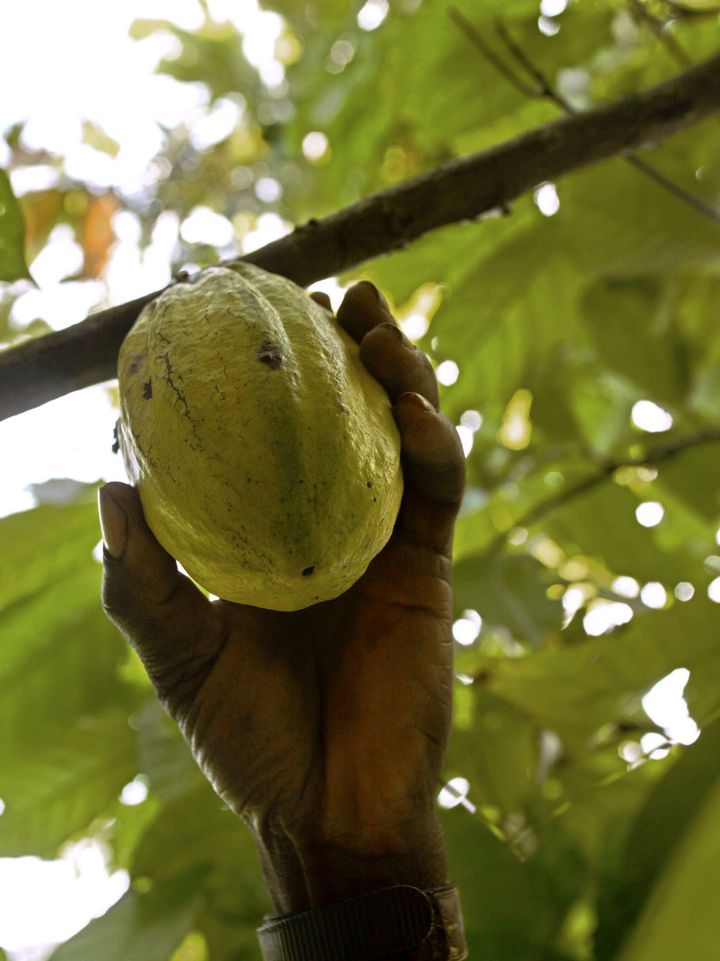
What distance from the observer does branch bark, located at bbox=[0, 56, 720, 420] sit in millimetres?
1116

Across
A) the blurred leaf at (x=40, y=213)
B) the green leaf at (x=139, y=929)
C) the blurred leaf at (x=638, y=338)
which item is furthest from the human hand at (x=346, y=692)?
the blurred leaf at (x=40, y=213)

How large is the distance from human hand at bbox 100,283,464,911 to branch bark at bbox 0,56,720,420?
89mm

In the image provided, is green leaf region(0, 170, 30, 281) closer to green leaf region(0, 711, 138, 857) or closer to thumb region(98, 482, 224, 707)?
thumb region(98, 482, 224, 707)

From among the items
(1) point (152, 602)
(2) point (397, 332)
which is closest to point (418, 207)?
(2) point (397, 332)

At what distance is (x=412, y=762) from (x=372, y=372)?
0.50 meters

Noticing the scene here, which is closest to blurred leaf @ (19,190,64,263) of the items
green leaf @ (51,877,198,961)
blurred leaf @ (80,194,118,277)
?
blurred leaf @ (80,194,118,277)

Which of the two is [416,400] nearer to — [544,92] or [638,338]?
[544,92]

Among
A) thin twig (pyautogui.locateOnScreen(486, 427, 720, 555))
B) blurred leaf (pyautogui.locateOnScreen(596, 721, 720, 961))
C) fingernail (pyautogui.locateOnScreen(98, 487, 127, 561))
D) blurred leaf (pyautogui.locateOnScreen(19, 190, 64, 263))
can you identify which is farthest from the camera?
blurred leaf (pyautogui.locateOnScreen(19, 190, 64, 263))

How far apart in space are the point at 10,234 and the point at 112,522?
393 millimetres

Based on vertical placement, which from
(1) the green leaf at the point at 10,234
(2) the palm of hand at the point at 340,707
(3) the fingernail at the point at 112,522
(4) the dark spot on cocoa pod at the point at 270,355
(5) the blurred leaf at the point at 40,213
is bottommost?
(5) the blurred leaf at the point at 40,213

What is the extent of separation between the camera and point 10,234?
1111 millimetres

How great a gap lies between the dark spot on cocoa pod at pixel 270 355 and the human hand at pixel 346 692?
199mm

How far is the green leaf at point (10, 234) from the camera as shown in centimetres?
111

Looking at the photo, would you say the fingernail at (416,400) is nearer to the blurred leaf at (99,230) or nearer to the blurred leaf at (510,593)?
the blurred leaf at (510,593)
